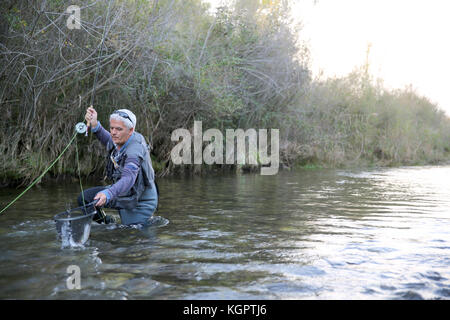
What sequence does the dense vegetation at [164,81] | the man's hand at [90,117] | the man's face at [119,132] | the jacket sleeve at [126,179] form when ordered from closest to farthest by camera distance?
1. the jacket sleeve at [126,179]
2. the man's face at [119,132]
3. the man's hand at [90,117]
4. the dense vegetation at [164,81]

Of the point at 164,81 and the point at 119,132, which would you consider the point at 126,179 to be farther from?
the point at 164,81

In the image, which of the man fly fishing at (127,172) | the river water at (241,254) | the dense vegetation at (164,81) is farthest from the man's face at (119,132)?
the dense vegetation at (164,81)

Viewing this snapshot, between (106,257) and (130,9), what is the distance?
673 centimetres

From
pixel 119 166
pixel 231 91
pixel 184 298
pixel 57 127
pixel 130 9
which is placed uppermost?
pixel 130 9

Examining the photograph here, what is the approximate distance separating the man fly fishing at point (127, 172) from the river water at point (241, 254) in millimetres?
254

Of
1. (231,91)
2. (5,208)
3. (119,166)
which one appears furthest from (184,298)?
(231,91)

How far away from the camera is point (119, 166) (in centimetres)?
543

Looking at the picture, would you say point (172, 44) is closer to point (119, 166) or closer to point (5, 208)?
point (5, 208)

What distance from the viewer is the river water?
3.49 m

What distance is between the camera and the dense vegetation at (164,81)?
9.09m

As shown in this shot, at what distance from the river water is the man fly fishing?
254 mm

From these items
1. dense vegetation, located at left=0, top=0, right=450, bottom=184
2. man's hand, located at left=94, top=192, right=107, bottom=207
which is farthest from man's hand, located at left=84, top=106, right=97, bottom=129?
dense vegetation, located at left=0, top=0, right=450, bottom=184

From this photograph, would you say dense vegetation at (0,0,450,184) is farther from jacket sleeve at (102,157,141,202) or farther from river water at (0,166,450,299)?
jacket sleeve at (102,157,141,202)

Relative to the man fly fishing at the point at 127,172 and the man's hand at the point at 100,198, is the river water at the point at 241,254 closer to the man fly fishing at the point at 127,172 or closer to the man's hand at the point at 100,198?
the man fly fishing at the point at 127,172
